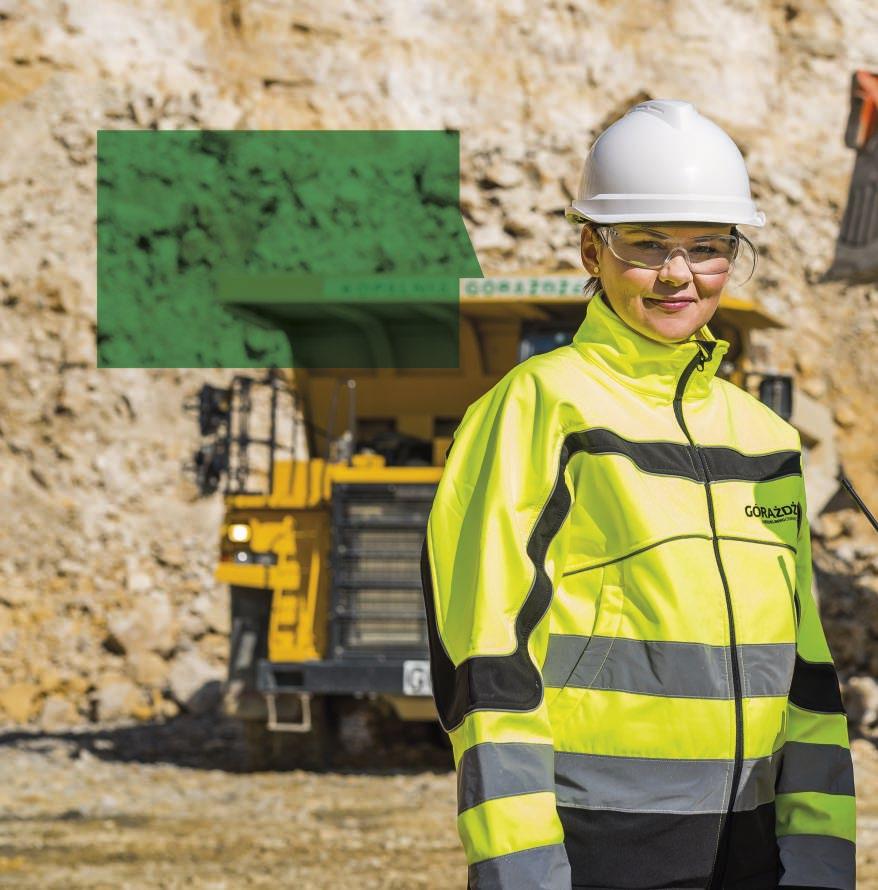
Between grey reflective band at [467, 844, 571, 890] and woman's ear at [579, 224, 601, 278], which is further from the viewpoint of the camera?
woman's ear at [579, 224, 601, 278]

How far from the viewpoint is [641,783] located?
6.93ft

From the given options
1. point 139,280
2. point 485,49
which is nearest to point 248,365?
point 139,280

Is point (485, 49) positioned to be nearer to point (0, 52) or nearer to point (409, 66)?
point (409, 66)

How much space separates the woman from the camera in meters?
2.05

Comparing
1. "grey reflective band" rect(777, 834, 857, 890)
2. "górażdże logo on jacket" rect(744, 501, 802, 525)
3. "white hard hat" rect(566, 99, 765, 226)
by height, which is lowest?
"grey reflective band" rect(777, 834, 857, 890)

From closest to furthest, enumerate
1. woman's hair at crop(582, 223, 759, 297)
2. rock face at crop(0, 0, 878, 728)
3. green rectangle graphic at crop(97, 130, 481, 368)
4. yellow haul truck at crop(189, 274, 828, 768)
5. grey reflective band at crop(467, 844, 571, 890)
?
grey reflective band at crop(467, 844, 571, 890), woman's hair at crop(582, 223, 759, 297), yellow haul truck at crop(189, 274, 828, 768), rock face at crop(0, 0, 878, 728), green rectangle graphic at crop(97, 130, 481, 368)

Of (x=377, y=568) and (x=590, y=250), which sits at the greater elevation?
→ (x=590, y=250)

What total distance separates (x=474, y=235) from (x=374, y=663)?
9.87 meters

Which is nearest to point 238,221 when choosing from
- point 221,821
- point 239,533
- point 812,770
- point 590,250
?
point 239,533

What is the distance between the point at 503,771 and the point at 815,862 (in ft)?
1.71

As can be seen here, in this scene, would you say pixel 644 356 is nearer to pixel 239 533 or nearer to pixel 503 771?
pixel 503 771

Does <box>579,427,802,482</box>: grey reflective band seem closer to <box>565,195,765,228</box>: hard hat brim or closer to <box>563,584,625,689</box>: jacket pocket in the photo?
<box>563,584,625,689</box>: jacket pocket

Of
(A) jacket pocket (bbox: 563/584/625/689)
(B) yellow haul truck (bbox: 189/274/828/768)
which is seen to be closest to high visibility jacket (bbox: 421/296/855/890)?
(A) jacket pocket (bbox: 563/584/625/689)

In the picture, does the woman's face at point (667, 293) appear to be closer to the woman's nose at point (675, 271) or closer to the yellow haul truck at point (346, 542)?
the woman's nose at point (675, 271)
